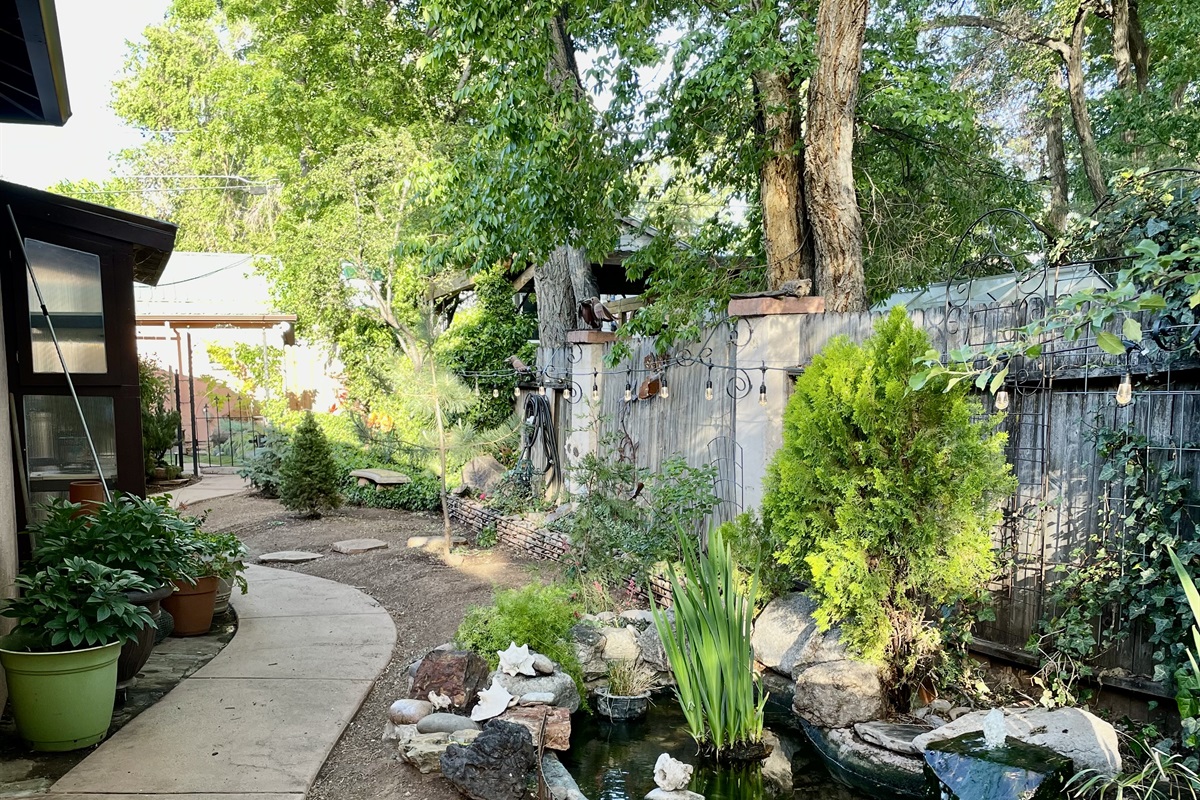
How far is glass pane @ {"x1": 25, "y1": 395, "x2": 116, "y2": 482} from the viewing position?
4.62 meters

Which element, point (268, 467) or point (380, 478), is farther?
point (268, 467)

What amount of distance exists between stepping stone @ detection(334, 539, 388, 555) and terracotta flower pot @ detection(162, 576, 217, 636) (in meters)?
2.40

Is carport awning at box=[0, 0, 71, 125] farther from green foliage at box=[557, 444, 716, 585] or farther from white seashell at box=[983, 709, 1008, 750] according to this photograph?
white seashell at box=[983, 709, 1008, 750]

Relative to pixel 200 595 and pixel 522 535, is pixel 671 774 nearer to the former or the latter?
pixel 200 595

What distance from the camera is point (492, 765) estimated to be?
302cm

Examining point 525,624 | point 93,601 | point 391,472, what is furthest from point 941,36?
point 93,601

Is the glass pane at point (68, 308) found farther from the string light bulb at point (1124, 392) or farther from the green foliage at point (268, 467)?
Result: the string light bulb at point (1124, 392)

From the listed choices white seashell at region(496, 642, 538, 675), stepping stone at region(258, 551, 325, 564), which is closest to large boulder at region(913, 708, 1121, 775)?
white seashell at region(496, 642, 538, 675)

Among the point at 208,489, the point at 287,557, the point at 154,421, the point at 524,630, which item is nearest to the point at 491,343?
the point at 208,489

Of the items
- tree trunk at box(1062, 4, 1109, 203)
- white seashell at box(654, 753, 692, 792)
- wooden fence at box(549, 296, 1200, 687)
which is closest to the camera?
white seashell at box(654, 753, 692, 792)

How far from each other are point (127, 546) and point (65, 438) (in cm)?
151

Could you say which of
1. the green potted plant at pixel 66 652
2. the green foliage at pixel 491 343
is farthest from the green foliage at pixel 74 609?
the green foliage at pixel 491 343

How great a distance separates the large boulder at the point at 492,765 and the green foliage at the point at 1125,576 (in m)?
2.34

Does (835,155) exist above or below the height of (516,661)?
above
